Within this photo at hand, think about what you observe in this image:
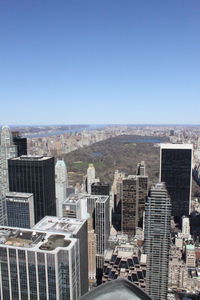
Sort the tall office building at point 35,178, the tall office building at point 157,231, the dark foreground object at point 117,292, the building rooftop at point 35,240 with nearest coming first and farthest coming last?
the dark foreground object at point 117,292
the building rooftop at point 35,240
the tall office building at point 157,231
the tall office building at point 35,178

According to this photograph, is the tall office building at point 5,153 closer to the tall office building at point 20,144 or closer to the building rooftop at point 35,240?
the tall office building at point 20,144

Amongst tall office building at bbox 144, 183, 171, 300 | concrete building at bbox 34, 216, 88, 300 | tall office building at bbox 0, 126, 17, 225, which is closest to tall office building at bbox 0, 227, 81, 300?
concrete building at bbox 34, 216, 88, 300

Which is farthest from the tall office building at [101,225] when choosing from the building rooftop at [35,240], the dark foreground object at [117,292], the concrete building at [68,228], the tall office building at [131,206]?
the dark foreground object at [117,292]

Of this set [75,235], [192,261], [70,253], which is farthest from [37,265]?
[192,261]

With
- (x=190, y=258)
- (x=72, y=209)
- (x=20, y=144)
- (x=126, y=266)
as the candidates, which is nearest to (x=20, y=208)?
(x=72, y=209)

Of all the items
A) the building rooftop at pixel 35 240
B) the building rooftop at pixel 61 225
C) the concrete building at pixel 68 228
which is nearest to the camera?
the building rooftop at pixel 35 240

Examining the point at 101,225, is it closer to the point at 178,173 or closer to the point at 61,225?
the point at 61,225

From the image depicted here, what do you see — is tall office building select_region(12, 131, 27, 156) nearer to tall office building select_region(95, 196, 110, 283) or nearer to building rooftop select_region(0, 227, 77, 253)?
tall office building select_region(95, 196, 110, 283)
